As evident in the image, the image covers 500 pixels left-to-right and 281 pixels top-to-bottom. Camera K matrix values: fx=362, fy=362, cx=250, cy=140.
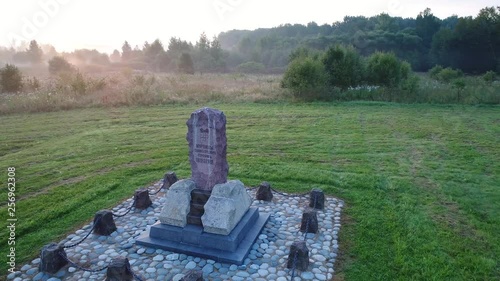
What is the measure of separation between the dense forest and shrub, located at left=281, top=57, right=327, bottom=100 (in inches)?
536

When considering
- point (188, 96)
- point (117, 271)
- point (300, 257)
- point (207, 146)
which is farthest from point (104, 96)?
point (300, 257)

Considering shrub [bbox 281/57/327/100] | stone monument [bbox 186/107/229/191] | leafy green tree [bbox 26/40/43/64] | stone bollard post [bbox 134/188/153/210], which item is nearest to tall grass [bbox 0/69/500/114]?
shrub [bbox 281/57/327/100]

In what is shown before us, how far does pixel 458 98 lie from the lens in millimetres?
20594

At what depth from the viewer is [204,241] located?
5848mm

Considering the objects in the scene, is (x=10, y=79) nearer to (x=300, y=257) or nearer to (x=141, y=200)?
(x=141, y=200)

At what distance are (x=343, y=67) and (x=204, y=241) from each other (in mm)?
21242

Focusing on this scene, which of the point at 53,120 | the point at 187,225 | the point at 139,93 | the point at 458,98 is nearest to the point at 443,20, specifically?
the point at 458,98

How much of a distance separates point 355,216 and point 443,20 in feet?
217

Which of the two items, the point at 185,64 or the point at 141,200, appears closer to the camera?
the point at 141,200

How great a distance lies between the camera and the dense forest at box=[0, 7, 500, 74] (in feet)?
142

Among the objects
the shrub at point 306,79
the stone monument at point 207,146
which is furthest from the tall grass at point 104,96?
the stone monument at point 207,146

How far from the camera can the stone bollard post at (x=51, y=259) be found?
5234mm

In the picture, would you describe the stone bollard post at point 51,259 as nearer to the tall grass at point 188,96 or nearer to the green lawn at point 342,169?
the green lawn at point 342,169

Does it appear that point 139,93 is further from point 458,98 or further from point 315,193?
point 458,98
